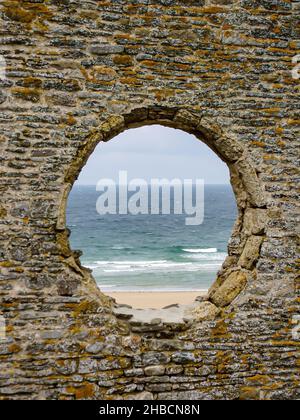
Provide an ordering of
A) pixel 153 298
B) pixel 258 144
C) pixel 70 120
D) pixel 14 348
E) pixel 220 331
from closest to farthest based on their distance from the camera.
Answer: pixel 14 348
pixel 70 120
pixel 220 331
pixel 258 144
pixel 153 298

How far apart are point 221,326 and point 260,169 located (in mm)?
1657

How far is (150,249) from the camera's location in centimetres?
3128

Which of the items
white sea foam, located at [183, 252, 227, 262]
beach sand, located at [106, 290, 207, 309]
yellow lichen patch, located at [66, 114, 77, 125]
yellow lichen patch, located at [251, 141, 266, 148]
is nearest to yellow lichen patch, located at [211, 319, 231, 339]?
yellow lichen patch, located at [251, 141, 266, 148]

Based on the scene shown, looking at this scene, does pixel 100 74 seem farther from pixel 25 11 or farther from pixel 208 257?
pixel 208 257

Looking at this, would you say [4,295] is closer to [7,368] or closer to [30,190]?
[7,368]

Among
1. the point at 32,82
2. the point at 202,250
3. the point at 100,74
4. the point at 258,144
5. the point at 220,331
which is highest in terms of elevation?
the point at 202,250

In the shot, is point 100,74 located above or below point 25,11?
below

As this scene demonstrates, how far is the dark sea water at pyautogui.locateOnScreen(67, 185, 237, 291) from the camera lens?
20.3 metres

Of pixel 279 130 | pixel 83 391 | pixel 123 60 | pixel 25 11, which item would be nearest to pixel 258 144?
pixel 279 130

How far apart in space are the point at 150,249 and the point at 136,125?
27.0 meters

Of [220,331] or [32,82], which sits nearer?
[32,82]

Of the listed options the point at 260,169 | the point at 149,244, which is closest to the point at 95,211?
the point at 149,244

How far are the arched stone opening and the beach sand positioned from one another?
10751mm

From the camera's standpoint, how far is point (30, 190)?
417cm
